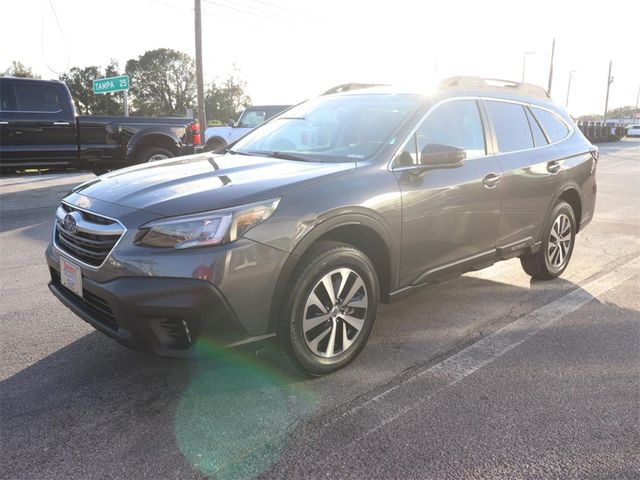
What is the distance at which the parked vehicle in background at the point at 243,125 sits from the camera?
50.9 feet

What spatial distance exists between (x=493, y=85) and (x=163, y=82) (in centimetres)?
7620

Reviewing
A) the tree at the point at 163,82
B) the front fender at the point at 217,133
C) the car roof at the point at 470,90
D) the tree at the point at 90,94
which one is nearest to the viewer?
the car roof at the point at 470,90

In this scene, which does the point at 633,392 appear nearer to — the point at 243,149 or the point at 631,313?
the point at 631,313

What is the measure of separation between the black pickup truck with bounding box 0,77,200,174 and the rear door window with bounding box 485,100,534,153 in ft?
25.4

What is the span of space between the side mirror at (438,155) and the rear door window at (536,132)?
1.47 metres

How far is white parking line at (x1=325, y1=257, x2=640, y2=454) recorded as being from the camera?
9.21ft

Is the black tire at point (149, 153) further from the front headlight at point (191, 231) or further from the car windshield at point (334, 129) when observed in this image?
the front headlight at point (191, 231)

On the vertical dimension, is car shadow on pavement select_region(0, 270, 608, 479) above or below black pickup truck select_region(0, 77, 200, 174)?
below

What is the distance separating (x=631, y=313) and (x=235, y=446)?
3.33 metres

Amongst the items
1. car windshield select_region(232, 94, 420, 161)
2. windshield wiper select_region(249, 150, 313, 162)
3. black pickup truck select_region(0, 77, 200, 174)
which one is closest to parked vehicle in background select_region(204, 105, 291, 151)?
black pickup truck select_region(0, 77, 200, 174)

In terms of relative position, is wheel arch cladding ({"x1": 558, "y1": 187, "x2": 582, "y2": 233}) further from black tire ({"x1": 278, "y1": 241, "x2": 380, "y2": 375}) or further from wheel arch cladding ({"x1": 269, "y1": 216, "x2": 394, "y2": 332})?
black tire ({"x1": 278, "y1": 241, "x2": 380, "y2": 375})

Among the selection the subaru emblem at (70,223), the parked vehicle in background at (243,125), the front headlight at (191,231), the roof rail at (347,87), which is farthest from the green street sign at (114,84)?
the front headlight at (191,231)

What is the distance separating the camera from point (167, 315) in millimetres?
2436

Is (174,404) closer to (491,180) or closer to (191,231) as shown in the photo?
(191,231)
